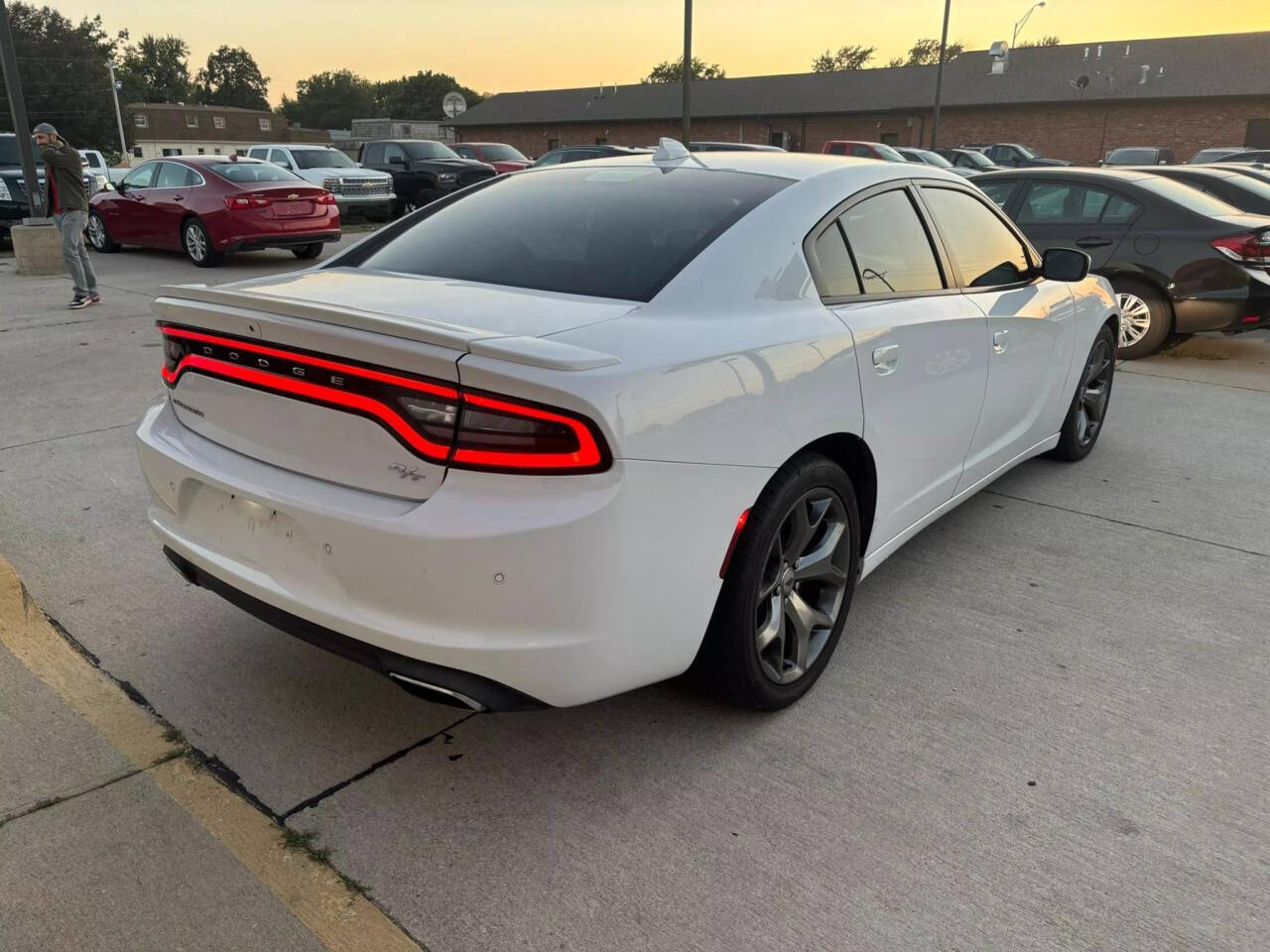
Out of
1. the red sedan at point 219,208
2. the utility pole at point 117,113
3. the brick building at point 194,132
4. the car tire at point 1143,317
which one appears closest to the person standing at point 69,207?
the red sedan at point 219,208

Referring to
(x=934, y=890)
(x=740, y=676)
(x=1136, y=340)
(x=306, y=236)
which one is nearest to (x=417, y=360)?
(x=740, y=676)

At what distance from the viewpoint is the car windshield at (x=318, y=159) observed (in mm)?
17516

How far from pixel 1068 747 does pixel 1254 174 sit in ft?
36.8

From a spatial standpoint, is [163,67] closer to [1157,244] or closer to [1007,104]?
[1007,104]

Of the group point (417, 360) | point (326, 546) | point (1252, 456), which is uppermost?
point (417, 360)

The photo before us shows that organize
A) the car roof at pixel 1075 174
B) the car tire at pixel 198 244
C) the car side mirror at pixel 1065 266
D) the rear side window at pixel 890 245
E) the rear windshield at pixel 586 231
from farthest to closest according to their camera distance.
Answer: the car tire at pixel 198 244 < the car roof at pixel 1075 174 < the car side mirror at pixel 1065 266 < the rear side window at pixel 890 245 < the rear windshield at pixel 586 231

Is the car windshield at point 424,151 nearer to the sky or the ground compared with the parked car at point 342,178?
nearer to the sky

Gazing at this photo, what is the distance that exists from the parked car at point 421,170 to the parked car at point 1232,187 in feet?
40.3

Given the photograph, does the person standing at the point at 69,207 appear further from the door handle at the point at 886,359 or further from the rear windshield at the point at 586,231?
the door handle at the point at 886,359

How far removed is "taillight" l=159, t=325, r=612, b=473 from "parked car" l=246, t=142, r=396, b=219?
15757 mm

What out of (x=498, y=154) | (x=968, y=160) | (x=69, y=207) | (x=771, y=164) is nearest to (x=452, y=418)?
(x=771, y=164)

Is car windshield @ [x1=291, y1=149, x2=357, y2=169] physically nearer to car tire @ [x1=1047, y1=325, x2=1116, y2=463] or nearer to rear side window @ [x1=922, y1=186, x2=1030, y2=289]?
car tire @ [x1=1047, y1=325, x2=1116, y2=463]

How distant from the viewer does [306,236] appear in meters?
12.3

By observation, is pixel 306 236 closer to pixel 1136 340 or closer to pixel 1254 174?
pixel 1136 340
